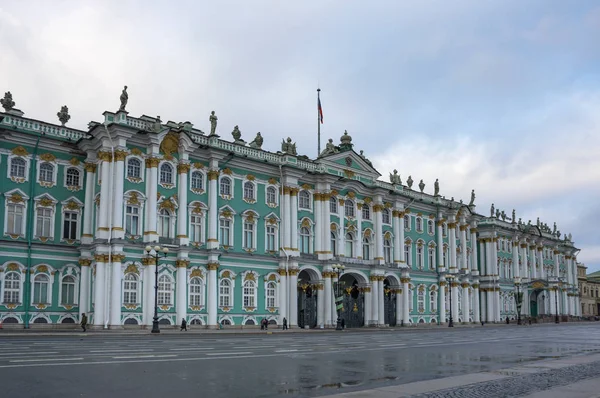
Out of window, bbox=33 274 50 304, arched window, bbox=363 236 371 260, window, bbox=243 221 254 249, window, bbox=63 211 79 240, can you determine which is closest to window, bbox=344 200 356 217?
arched window, bbox=363 236 371 260

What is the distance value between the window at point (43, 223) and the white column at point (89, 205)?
258 cm

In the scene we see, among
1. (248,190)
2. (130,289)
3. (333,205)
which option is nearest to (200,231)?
(248,190)

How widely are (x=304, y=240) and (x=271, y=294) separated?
22.0ft

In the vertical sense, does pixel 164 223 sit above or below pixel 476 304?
above

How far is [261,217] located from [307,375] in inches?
1624

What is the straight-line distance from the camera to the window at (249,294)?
183ft

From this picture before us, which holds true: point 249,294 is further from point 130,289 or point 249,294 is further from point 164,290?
point 130,289

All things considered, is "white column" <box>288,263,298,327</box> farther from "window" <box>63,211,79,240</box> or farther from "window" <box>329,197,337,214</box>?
"window" <box>63,211,79,240</box>

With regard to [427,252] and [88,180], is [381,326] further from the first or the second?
[88,180]

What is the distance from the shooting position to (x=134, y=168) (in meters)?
49.6

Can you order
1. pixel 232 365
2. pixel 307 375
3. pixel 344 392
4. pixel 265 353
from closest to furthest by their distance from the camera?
1. pixel 344 392
2. pixel 307 375
3. pixel 232 365
4. pixel 265 353

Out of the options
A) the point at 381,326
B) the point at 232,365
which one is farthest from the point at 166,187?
the point at 232,365

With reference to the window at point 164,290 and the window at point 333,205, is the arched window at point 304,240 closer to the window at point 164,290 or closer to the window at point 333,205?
the window at point 333,205

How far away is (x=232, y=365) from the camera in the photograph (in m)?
18.9
